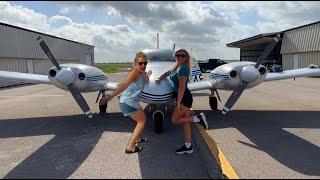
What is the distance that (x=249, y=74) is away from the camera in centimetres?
916

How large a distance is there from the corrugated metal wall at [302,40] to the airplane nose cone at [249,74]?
29108 mm

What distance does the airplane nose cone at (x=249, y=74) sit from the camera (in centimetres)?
915

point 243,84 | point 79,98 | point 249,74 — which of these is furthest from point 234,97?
point 79,98

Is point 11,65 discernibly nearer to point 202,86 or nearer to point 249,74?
point 202,86

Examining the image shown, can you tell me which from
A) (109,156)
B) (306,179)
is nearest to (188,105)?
(109,156)

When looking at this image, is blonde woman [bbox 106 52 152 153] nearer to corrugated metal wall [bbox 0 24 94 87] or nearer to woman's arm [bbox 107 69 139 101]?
woman's arm [bbox 107 69 139 101]

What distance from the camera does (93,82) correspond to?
33.4 ft

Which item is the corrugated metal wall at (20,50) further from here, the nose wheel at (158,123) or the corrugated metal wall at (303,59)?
the corrugated metal wall at (303,59)

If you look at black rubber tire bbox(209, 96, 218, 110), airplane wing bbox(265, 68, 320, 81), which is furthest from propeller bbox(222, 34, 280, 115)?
black rubber tire bbox(209, 96, 218, 110)

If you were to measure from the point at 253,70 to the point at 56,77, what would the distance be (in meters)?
5.53

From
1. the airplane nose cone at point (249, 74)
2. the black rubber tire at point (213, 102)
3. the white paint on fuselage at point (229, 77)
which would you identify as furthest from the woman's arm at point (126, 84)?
the black rubber tire at point (213, 102)

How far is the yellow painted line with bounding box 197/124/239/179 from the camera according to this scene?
511cm

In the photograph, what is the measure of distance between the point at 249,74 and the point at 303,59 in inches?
1308

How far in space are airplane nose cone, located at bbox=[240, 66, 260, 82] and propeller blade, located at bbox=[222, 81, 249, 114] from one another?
17 centimetres
